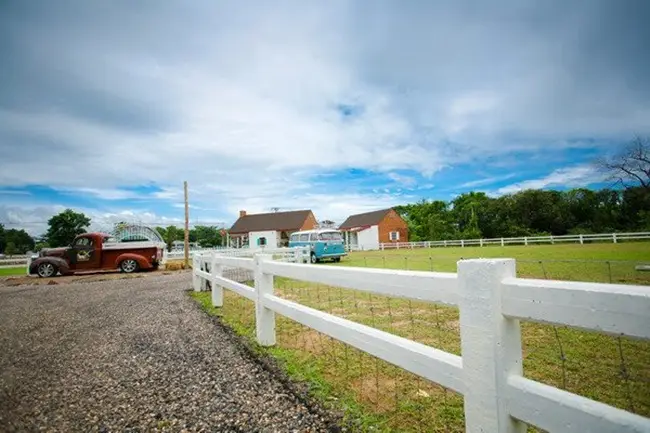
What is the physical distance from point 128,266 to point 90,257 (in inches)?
75.1

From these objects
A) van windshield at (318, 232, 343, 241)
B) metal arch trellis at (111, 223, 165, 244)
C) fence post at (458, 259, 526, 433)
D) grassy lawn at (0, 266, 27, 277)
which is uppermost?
metal arch trellis at (111, 223, 165, 244)

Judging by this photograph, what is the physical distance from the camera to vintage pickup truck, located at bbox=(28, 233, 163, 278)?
17.0 meters

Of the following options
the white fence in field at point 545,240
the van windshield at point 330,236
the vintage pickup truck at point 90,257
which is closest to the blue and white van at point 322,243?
the van windshield at point 330,236

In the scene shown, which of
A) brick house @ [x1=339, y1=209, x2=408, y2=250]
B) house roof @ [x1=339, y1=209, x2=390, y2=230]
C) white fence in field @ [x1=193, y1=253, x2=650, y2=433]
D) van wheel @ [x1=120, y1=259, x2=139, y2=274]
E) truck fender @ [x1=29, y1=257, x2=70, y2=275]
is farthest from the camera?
house roof @ [x1=339, y1=209, x2=390, y2=230]

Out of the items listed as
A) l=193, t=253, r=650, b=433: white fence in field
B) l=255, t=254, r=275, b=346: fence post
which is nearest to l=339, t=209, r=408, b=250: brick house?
l=255, t=254, r=275, b=346: fence post

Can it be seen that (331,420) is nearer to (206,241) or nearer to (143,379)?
(143,379)

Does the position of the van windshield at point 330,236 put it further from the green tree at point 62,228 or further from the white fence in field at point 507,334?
the green tree at point 62,228

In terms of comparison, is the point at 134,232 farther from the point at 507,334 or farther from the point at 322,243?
the point at 507,334

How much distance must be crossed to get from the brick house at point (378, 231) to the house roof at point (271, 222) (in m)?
7.74

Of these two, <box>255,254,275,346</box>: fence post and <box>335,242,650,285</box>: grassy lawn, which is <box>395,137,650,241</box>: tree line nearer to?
<box>335,242,650,285</box>: grassy lawn

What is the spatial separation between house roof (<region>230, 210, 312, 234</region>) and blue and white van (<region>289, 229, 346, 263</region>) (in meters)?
28.9

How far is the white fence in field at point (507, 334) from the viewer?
46.0 inches

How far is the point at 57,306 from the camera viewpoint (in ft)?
26.9

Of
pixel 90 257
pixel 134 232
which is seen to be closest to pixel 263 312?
pixel 90 257
